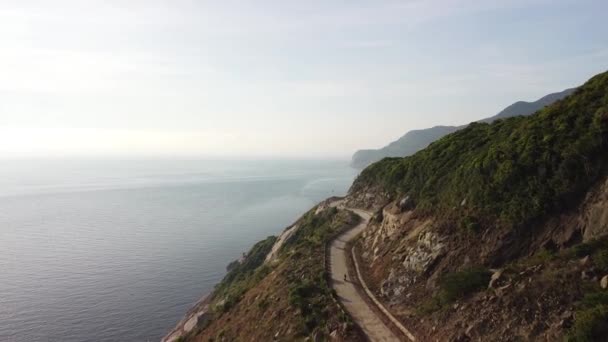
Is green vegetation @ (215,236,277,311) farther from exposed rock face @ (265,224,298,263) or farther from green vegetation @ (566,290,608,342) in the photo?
green vegetation @ (566,290,608,342)

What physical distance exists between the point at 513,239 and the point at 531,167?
554 centimetres

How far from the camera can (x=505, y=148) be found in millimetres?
27562

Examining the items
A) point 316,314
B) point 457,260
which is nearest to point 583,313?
point 457,260

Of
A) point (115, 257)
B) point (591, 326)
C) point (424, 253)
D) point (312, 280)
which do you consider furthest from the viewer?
point (115, 257)

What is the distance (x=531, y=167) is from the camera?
80.7 ft

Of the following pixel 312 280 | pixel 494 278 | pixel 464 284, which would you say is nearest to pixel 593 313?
pixel 494 278

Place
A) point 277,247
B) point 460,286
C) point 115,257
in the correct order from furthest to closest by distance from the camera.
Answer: point 115,257 → point 277,247 → point 460,286

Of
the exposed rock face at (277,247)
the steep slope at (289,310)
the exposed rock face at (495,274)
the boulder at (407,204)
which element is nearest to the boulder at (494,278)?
the exposed rock face at (495,274)

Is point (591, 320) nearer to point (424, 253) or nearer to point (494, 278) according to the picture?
point (494, 278)

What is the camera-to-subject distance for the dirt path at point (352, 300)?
2075cm

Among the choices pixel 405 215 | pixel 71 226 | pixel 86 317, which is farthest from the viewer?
pixel 71 226

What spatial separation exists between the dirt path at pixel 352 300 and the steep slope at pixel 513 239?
4.79 feet

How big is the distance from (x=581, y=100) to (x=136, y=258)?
82.0 metres

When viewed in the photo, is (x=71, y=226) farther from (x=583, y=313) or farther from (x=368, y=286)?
(x=583, y=313)
